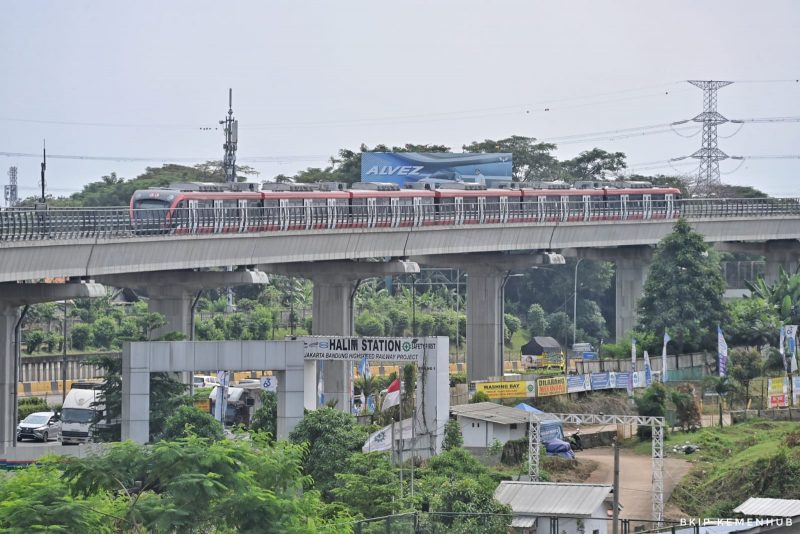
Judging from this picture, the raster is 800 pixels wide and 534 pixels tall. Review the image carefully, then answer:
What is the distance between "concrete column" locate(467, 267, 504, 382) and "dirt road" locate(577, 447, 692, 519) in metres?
28.5

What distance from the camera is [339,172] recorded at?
503 feet

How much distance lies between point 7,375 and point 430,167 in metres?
68.4

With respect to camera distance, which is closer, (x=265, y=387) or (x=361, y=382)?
(x=265, y=387)

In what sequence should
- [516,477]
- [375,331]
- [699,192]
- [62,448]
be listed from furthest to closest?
[699,192], [375,331], [62,448], [516,477]

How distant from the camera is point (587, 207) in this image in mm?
94875

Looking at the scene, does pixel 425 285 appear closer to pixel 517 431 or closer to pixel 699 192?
pixel 699 192

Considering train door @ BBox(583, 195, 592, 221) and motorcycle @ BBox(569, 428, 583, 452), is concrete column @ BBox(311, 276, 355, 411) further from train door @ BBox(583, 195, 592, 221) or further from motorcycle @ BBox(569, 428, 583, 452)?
motorcycle @ BBox(569, 428, 583, 452)

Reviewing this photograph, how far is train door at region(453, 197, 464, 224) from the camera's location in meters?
84.2

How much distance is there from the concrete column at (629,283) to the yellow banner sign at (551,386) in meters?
30.0

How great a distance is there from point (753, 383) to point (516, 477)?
103 ft

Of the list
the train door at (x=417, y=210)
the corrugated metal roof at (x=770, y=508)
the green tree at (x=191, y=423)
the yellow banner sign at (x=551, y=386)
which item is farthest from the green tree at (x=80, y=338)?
the corrugated metal roof at (x=770, y=508)

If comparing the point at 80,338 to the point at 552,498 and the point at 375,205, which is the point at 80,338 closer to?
the point at 375,205

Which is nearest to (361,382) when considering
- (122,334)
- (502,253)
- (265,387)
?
(502,253)

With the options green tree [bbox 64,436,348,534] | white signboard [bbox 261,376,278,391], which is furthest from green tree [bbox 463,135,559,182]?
green tree [bbox 64,436,348,534]
